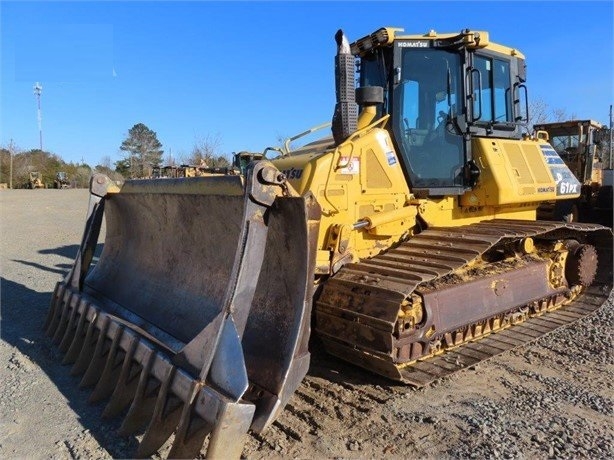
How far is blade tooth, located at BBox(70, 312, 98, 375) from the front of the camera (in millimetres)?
4133

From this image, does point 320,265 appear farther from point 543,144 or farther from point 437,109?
point 543,144

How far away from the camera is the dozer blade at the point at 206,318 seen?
2.75m

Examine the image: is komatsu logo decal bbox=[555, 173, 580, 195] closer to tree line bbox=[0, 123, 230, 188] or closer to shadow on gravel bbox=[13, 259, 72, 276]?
shadow on gravel bbox=[13, 259, 72, 276]

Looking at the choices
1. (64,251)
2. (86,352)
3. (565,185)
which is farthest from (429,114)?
(64,251)

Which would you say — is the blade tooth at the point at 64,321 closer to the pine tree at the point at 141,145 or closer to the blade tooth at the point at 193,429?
the blade tooth at the point at 193,429

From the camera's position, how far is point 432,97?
5.03 meters

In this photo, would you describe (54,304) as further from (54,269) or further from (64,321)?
(54,269)

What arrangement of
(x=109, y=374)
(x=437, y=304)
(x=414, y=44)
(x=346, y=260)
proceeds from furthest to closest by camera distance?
(x=414, y=44)
(x=346, y=260)
(x=437, y=304)
(x=109, y=374)

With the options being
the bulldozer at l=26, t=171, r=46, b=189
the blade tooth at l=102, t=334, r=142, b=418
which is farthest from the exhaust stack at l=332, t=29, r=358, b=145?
the bulldozer at l=26, t=171, r=46, b=189

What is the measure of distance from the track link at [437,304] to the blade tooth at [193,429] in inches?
52.6

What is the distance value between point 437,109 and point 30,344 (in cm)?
455

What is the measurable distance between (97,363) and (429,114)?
3.68 metres

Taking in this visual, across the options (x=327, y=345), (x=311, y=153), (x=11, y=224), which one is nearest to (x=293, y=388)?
(x=327, y=345)

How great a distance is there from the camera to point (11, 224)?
17797mm
